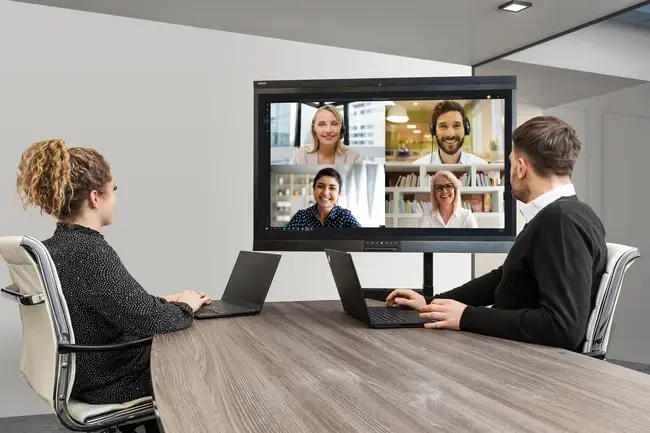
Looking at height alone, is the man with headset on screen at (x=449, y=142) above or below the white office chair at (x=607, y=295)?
above

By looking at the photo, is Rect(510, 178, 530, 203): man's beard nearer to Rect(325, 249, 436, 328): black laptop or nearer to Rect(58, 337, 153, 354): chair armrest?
Rect(325, 249, 436, 328): black laptop

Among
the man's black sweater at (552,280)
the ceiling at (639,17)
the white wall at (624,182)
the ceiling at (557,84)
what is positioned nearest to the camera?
the man's black sweater at (552,280)

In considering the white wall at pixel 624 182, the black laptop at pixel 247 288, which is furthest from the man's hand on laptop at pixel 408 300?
the white wall at pixel 624 182

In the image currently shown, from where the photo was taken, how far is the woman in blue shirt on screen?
2.68 m

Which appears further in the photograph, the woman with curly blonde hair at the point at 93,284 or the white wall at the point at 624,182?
the white wall at the point at 624,182

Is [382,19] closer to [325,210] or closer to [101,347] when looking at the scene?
[325,210]

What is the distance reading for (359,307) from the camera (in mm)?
1850

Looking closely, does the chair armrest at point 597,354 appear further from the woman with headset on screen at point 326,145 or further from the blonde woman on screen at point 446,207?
the woman with headset on screen at point 326,145

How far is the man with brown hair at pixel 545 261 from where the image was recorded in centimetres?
154

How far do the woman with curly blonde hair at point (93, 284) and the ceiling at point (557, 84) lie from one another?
3.41m

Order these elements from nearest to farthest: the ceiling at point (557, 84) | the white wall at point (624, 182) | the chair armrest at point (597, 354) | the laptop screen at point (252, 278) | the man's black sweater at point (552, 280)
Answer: the man's black sweater at point (552, 280) → the chair armrest at point (597, 354) → the laptop screen at point (252, 278) → the white wall at point (624, 182) → the ceiling at point (557, 84)

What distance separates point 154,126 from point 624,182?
3.30 meters

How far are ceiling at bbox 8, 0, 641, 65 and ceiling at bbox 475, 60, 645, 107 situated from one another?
0.25 m

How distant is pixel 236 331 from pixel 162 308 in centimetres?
26
